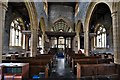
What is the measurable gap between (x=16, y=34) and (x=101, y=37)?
9.98m

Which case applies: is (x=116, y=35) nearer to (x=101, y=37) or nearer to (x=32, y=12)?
(x=32, y=12)

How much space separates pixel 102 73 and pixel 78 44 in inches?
586

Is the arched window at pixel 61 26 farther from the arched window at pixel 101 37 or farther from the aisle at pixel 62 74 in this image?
the aisle at pixel 62 74

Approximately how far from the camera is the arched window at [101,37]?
18.0 metres

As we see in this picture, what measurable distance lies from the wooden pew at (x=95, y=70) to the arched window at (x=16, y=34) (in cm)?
1102

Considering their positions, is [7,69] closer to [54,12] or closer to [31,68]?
[31,68]

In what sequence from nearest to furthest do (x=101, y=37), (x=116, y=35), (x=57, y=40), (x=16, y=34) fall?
(x=116, y=35), (x=16, y=34), (x=101, y=37), (x=57, y=40)

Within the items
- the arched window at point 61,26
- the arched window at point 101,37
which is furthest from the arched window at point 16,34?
the arched window at point 101,37

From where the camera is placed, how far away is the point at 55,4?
77.8ft

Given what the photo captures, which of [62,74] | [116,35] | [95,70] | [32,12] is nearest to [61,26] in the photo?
[32,12]

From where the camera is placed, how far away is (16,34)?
55.5 feet

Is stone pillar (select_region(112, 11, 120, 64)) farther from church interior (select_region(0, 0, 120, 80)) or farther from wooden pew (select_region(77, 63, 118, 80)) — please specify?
wooden pew (select_region(77, 63, 118, 80))

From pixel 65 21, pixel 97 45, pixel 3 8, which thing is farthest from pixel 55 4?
pixel 3 8

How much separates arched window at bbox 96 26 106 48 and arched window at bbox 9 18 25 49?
942 centimetres
